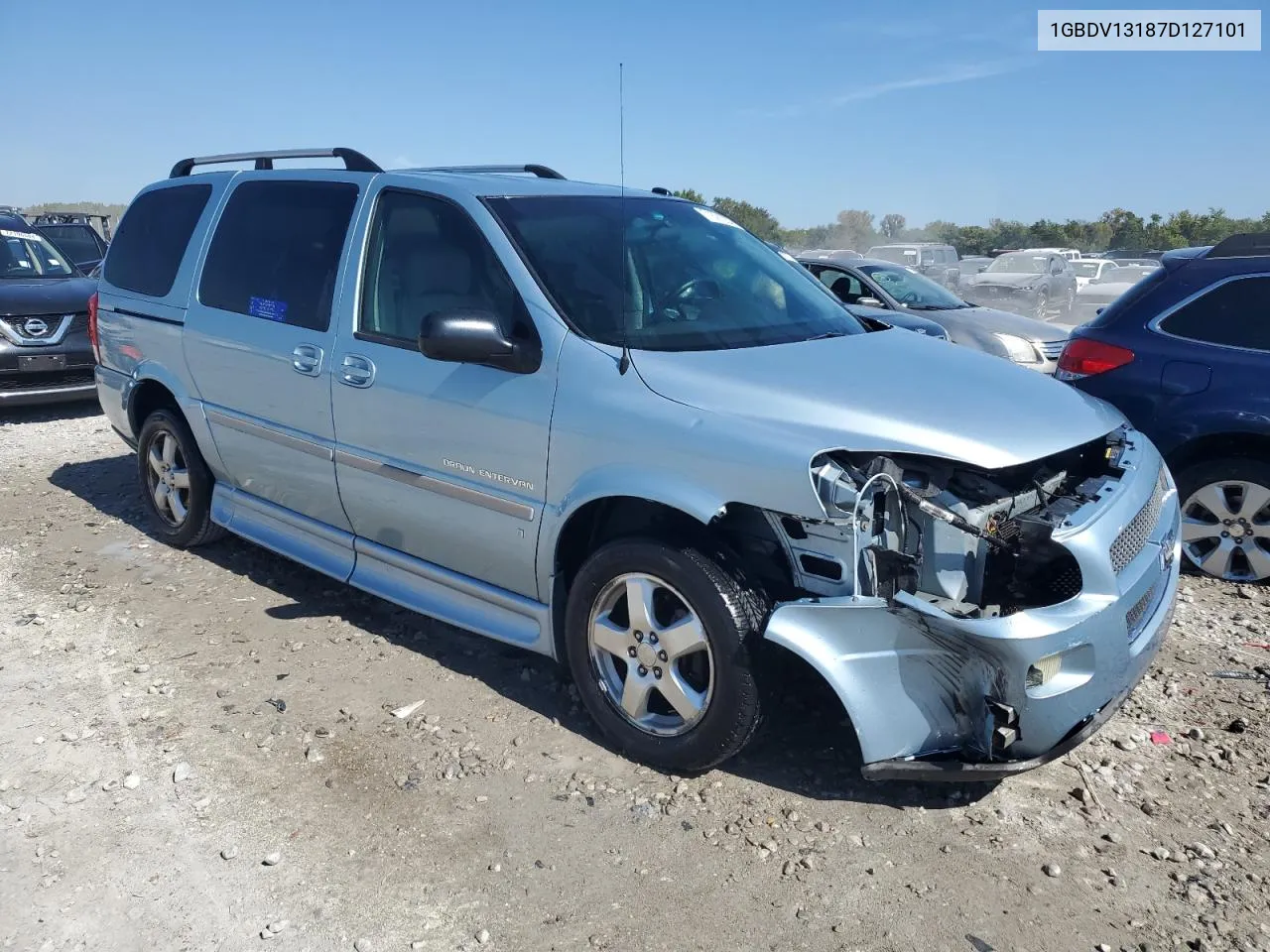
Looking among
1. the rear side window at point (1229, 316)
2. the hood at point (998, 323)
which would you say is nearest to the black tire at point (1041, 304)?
the hood at point (998, 323)

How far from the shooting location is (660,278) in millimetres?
4016

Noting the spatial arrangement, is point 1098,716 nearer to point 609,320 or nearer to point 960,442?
point 960,442

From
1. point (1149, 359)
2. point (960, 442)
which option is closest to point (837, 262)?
point (1149, 359)

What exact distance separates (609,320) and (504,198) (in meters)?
0.77

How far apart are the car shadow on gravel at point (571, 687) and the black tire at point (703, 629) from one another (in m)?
0.09

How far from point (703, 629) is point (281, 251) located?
279 centimetres

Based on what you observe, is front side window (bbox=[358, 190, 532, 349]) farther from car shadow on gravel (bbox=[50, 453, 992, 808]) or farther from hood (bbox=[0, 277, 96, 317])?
hood (bbox=[0, 277, 96, 317])

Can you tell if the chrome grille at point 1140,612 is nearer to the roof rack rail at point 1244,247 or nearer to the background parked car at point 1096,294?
the roof rack rail at point 1244,247

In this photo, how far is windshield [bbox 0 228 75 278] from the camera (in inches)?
401

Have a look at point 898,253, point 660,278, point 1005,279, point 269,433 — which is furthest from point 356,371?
point 898,253

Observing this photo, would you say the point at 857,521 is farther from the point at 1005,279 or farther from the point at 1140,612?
the point at 1005,279

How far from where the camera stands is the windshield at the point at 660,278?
12.1ft

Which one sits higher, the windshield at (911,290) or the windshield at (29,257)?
the windshield at (29,257)

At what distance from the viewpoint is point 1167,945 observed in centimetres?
266
